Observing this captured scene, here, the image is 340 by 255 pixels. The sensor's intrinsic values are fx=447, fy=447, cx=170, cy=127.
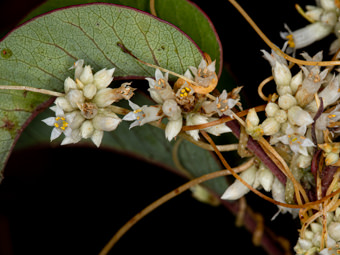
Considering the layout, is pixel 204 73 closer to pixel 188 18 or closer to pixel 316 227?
pixel 188 18

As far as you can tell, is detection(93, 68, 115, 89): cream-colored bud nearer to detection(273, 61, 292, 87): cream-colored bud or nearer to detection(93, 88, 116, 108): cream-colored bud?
detection(93, 88, 116, 108): cream-colored bud

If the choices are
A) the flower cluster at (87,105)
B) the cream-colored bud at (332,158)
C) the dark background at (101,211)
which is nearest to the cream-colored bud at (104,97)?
the flower cluster at (87,105)

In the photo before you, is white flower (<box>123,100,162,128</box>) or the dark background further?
the dark background

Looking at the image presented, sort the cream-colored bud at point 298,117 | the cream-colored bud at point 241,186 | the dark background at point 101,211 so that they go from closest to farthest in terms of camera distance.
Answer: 1. the cream-colored bud at point 298,117
2. the cream-colored bud at point 241,186
3. the dark background at point 101,211

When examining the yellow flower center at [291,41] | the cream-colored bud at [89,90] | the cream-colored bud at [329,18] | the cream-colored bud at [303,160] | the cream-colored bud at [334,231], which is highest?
the cream-colored bud at [89,90]

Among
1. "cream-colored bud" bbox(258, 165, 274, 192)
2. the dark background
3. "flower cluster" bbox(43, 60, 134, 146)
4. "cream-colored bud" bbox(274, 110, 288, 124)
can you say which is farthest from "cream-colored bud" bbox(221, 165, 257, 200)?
the dark background

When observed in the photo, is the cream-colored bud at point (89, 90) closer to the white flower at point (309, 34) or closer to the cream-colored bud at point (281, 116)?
the cream-colored bud at point (281, 116)

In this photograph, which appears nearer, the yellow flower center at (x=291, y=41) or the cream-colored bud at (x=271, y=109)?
the cream-colored bud at (x=271, y=109)

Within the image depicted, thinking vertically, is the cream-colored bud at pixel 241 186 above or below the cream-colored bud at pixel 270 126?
below
